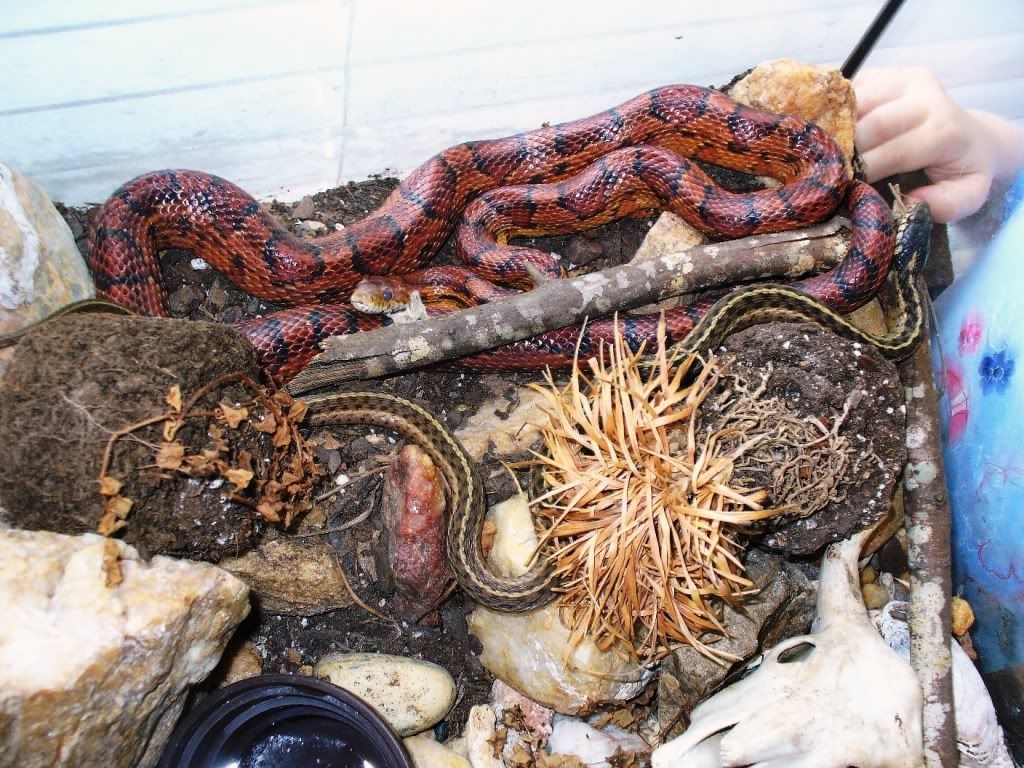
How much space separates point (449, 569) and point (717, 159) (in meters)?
2.53

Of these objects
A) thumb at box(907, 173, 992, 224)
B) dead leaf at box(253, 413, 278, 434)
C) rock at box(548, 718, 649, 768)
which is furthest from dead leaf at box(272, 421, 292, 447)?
thumb at box(907, 173, 992, 224)

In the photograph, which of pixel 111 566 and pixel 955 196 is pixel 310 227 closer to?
pixel 111 566

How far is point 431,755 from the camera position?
2924 mm

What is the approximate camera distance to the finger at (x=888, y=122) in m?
3.74

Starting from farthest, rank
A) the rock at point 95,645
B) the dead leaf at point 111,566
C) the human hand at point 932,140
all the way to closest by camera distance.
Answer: the human hand at point 932,140
the dead leaf at point 111,566
the rock at point 95,645

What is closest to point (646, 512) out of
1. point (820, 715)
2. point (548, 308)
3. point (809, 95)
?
point (820, 715)

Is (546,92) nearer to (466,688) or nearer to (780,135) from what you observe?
(780,135)

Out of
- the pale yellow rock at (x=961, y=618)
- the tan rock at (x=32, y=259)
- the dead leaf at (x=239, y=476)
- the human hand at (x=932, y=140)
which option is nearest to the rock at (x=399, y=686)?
the dead leaf at (x=239, y=476)

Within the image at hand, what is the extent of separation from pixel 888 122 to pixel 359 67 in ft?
8.89

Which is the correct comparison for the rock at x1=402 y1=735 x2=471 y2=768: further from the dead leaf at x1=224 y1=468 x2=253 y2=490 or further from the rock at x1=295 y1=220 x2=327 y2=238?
the rock at x1=295 y1=220 x2=327 y2=238

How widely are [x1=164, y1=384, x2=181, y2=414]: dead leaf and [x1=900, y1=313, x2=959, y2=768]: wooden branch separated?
2871mm

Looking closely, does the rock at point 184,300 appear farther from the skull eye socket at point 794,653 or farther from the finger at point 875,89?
the finger at point 875,89

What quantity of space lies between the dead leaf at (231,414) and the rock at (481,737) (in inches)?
60.9

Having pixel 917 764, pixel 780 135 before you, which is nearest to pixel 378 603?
pixel 917 764
